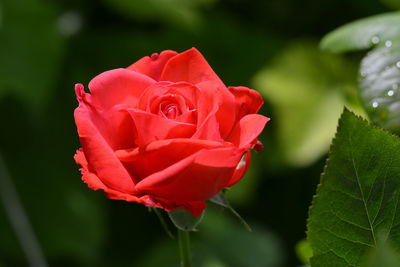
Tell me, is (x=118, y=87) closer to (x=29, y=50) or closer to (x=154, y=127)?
(x=154, y=127)

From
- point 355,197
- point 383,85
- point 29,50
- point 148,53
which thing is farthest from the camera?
point 148,53

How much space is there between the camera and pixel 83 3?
1.38m

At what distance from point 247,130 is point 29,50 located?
0.93 m

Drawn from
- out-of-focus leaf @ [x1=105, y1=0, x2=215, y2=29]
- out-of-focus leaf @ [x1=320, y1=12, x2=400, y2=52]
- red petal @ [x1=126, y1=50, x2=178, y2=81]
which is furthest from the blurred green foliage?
red petal @ [x1=126, y1=50, x2=178, y2=81]

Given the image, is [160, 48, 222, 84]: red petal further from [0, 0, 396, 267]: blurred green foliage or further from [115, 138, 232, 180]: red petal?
[0, 0, 396, 267]: blurred green foliage

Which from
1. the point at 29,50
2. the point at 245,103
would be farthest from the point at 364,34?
the point at 29,50

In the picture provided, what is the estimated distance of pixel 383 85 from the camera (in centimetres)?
49

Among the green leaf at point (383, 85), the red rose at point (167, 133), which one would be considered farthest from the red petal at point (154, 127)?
the green leaf at point (383, 85)

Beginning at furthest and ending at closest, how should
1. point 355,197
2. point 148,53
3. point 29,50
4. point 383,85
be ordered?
point 148,53
point 29,50
point 383,85
point 355,197

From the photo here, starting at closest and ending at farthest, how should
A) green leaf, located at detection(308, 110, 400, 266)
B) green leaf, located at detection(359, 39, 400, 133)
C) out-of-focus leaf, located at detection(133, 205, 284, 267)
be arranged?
green leaf, located at detection(308, 110, 400, 266) → green leaf, located at detection(359, 39, 400, 133) → out-of-focus leaf, located at detection(133, 205, 284, 267)

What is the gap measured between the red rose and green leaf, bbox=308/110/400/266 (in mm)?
49

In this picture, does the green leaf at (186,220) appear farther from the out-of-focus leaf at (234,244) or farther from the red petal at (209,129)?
the out-of-focus leaf at (234,244)

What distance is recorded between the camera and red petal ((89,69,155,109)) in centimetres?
37

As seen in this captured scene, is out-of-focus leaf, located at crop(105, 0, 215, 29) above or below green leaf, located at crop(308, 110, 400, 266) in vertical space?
above
